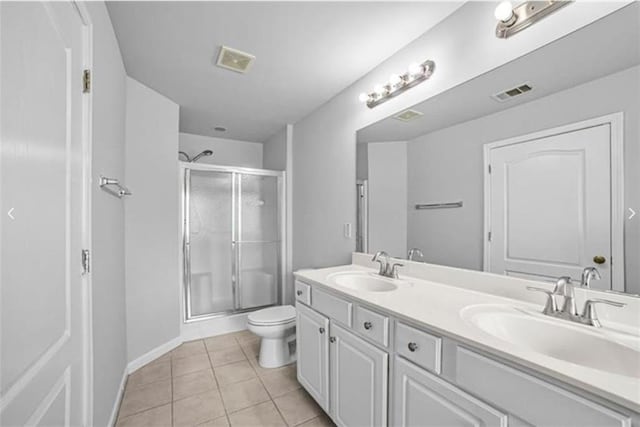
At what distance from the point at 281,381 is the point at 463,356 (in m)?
1.58

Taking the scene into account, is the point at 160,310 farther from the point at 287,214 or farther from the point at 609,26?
the point at 609,26

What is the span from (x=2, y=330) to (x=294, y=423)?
60.0 inches

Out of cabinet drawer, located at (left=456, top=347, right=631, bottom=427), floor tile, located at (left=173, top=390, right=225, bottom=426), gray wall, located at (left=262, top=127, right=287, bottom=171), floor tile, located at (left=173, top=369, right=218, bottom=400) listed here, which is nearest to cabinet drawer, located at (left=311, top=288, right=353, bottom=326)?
cabinet drawer, located at (left=456, top=347, right=631, bottom=427)

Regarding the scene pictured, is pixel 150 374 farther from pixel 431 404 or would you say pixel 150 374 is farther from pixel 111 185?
pixel 431 404

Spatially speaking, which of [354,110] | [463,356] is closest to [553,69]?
[463,356]

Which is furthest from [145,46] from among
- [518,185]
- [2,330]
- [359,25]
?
[518,185]

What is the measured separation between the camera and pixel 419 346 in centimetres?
101

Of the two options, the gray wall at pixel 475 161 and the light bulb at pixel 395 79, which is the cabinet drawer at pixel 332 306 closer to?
the gray wall at pixel 475 161

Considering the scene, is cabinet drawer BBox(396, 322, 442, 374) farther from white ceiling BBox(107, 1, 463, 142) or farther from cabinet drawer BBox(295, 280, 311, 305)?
white ceiling BBox(107, 1, 463, 142)

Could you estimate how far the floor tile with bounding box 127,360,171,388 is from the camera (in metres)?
2.02

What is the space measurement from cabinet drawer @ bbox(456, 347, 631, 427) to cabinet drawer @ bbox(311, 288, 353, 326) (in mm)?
593

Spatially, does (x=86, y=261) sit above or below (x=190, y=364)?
above

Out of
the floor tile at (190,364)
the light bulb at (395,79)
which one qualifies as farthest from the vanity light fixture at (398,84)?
the floor tile at (190,364)

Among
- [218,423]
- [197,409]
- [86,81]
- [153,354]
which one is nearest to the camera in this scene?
[86,81]
